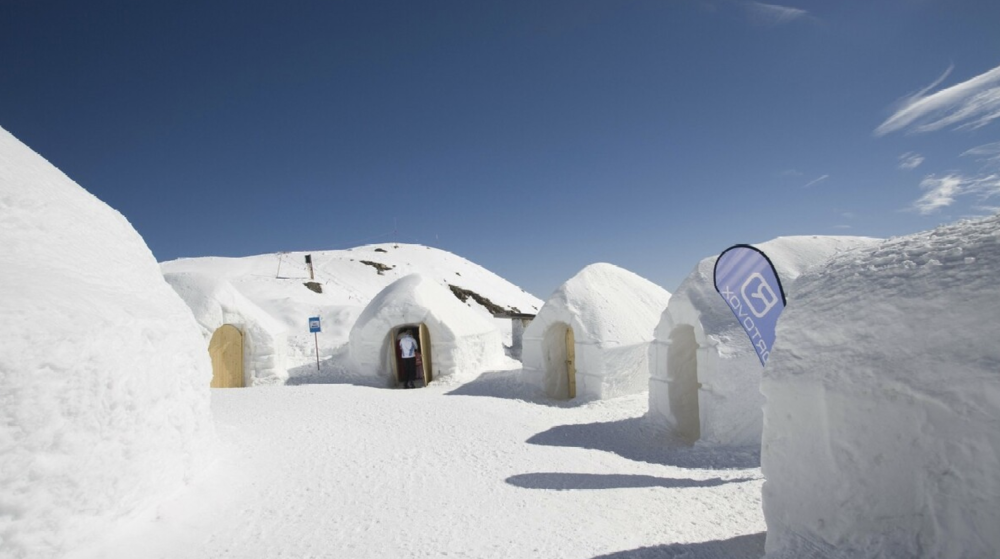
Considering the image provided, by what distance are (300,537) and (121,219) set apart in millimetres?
5583

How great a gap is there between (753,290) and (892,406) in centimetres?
375

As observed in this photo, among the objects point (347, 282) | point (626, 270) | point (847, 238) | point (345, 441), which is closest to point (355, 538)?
point (345, 441)

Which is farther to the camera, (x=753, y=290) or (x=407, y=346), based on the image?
(x=407, y=346)

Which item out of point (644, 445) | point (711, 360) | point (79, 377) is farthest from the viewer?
point (644, 445)

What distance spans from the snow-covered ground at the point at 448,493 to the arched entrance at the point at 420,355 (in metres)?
5.63

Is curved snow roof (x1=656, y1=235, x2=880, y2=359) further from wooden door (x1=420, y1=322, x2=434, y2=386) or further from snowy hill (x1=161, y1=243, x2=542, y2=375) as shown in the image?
snowy hill (x1=161, y1=243, x2=542, y2=375)

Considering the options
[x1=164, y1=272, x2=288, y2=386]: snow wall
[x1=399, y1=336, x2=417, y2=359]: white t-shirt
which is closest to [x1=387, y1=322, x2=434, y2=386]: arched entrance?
[x1=399, y1=336, x2=417, y2=359]: white t-shirt

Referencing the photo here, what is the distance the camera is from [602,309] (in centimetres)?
1207

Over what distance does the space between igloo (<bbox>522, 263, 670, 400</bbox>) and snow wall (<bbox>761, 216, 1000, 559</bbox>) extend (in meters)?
8.28

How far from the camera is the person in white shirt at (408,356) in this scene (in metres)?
14.0

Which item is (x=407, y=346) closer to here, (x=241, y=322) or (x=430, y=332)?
(x=430, y=332)

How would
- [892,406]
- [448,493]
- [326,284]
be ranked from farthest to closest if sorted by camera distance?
[326,284] < [448,493] < [892,406]

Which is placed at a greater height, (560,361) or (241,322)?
(241,322)

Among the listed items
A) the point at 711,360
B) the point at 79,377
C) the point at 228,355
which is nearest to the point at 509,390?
the point at 711,360
